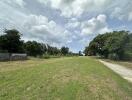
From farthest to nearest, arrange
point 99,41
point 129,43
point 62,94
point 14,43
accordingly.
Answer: point 99,41 < point 14,43 < point 129,43 < point 62,94

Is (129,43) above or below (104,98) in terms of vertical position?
above

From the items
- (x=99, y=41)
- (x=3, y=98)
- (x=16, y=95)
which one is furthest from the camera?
(x=99, y=41)

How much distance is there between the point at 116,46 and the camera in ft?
180

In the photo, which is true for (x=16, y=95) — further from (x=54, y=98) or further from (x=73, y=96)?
(x=73, y=96)

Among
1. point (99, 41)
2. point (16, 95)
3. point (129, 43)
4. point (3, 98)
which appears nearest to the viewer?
point (3, 98)

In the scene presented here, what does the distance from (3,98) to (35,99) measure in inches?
42.0

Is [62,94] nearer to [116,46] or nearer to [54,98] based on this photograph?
[54,98]

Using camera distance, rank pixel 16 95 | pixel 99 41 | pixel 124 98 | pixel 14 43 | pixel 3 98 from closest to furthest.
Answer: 1. pixel 3 98
2. pixel 16 95
3. pixel 124 98
4. pixel 14 43
5. pixel 99 41

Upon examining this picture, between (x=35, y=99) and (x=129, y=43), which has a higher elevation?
(x=129, y=43)

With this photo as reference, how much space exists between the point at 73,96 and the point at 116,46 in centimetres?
4907

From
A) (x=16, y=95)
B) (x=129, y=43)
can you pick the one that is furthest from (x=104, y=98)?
(x=129, y=43)

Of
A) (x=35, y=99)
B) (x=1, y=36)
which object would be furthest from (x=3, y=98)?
(x=1, y=36)

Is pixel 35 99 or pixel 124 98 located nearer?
pixel 35 99

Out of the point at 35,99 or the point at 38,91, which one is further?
the point at 38,91
